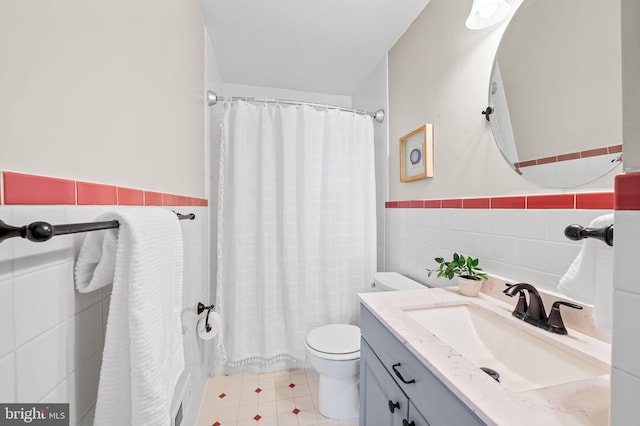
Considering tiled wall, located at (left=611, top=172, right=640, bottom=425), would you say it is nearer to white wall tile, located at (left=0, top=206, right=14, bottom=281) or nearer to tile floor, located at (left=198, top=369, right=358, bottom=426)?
white wall tile, located at (left=0, top=206, right=14, bottom=281)

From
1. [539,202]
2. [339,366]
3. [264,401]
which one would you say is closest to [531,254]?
[539,202]

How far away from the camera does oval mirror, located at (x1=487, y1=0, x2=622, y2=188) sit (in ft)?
2.30

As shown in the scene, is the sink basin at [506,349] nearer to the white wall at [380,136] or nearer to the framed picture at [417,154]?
the framed picture at [417,154]

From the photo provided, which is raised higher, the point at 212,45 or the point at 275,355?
the point at 212,45

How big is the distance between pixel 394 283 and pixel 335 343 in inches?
19.8

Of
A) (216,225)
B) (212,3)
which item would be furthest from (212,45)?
A: (216,225)

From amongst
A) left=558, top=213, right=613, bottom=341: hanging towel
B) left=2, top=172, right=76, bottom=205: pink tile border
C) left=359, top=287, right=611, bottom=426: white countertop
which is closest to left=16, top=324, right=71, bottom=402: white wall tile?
left=2, top=172, right=76, bottom=205: pink tile border

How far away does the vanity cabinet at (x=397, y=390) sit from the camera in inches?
23.0

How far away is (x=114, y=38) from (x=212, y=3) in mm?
1069

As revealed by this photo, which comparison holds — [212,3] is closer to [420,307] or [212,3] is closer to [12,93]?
[12,93]

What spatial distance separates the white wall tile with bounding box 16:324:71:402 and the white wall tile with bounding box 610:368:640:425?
0.85 meters

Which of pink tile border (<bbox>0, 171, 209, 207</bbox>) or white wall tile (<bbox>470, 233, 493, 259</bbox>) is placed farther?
white wall tile (<bbox>470, 233, 493, 259</bbox>)

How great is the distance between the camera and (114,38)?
0.64 m

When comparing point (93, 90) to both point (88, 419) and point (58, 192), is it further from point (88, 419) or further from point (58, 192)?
point (88, 419)
